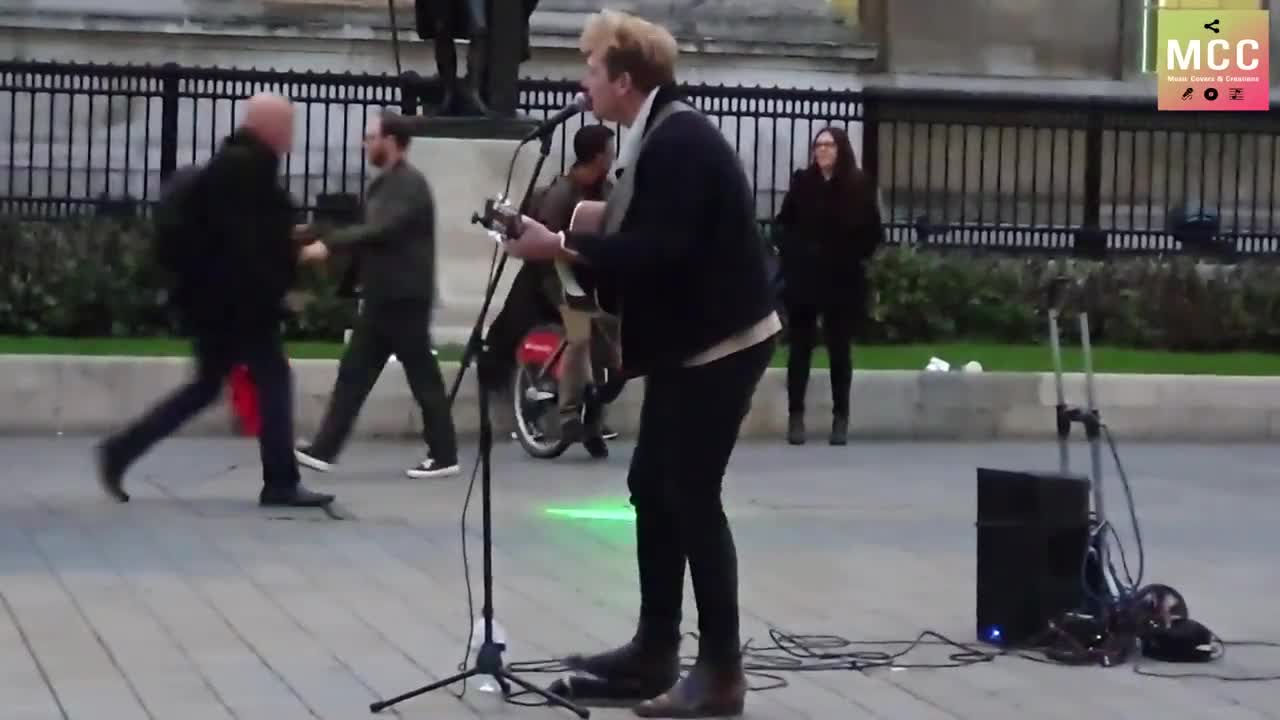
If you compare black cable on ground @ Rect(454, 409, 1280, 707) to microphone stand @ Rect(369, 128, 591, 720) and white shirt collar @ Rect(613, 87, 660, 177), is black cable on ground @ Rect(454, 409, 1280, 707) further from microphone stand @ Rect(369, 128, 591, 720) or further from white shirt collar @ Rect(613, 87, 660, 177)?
white shirt collar @ Rect(613, 87, 660, 177)

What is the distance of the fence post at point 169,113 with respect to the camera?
1728 cm

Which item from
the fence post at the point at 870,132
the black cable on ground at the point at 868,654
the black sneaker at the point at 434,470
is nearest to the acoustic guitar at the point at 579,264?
the black cable on ground at the point at 868,654

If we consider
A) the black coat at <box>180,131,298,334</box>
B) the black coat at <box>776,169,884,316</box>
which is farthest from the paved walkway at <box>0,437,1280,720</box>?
the black coat at <box>776,169,884,316</box>

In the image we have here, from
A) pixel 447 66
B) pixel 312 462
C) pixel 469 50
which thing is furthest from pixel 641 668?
pixel 469 50

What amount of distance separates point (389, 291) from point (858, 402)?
12.8 feet

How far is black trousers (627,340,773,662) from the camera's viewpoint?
6438mm

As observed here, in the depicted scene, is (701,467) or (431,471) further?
(431,471)

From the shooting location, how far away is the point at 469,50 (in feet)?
50.3

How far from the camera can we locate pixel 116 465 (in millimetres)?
10484

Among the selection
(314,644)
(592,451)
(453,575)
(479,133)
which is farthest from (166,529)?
(479,133)

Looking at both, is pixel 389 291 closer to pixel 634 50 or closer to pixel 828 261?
pixel 828 261

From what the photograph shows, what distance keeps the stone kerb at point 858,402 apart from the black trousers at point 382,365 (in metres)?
1.43

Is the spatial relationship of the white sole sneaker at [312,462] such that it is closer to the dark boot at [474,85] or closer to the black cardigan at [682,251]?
the dark boot at [474,85]

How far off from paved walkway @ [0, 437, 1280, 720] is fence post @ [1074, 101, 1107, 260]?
5.90 meters
